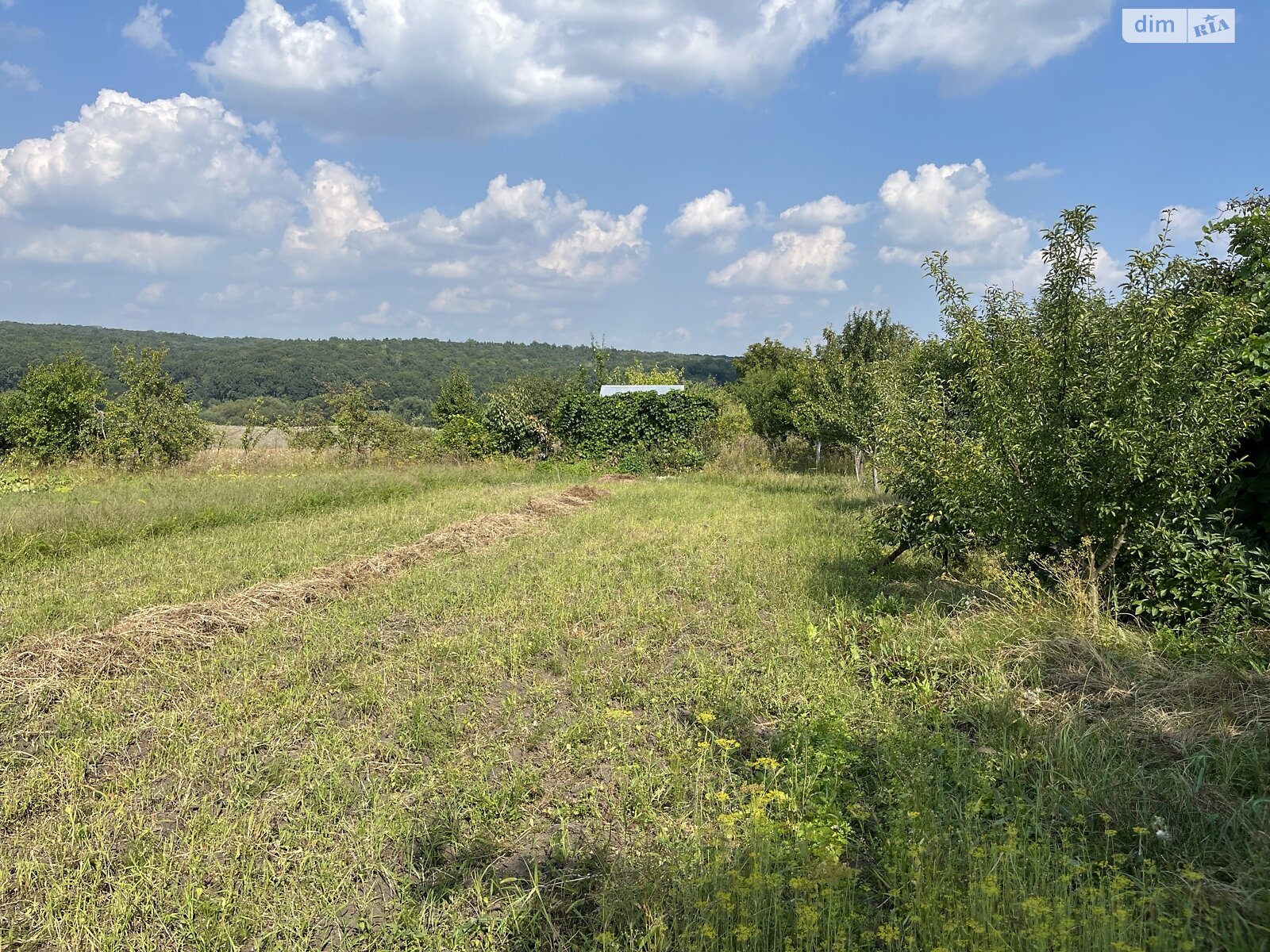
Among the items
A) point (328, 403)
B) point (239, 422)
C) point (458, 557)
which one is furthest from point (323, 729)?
point (239, 422)

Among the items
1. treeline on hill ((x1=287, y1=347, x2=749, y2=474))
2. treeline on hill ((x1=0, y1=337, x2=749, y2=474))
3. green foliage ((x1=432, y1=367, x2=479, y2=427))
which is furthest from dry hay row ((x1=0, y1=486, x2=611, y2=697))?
green foliage ((x1=432, y1=367, x2=479, y2=427))

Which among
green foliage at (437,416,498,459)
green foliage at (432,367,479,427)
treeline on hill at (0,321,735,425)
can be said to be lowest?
green foliage at (437,416,498,459)

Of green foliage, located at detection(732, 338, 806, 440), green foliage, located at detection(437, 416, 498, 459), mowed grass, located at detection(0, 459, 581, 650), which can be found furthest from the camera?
green foliage, located at detection(732, 338, 806, 440)

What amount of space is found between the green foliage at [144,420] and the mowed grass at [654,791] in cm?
1596

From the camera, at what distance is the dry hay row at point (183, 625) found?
4855 millimetres

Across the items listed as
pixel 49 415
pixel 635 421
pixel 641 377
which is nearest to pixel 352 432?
pixel 49 415

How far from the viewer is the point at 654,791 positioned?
11.3 feet

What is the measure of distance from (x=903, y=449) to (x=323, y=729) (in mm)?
5697

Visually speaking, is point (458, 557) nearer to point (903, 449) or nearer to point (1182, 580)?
point (903, 449)

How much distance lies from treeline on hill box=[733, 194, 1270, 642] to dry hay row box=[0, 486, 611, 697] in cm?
620

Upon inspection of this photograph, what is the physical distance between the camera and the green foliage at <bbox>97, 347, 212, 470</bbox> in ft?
59.3

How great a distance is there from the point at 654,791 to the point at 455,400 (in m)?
25.0

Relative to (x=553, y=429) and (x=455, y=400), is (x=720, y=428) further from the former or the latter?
(x=455, y=400)

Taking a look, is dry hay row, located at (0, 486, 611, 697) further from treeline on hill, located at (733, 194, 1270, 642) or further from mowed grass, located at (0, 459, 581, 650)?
treeline on hill, located at (733, 194, 1270, 642)
